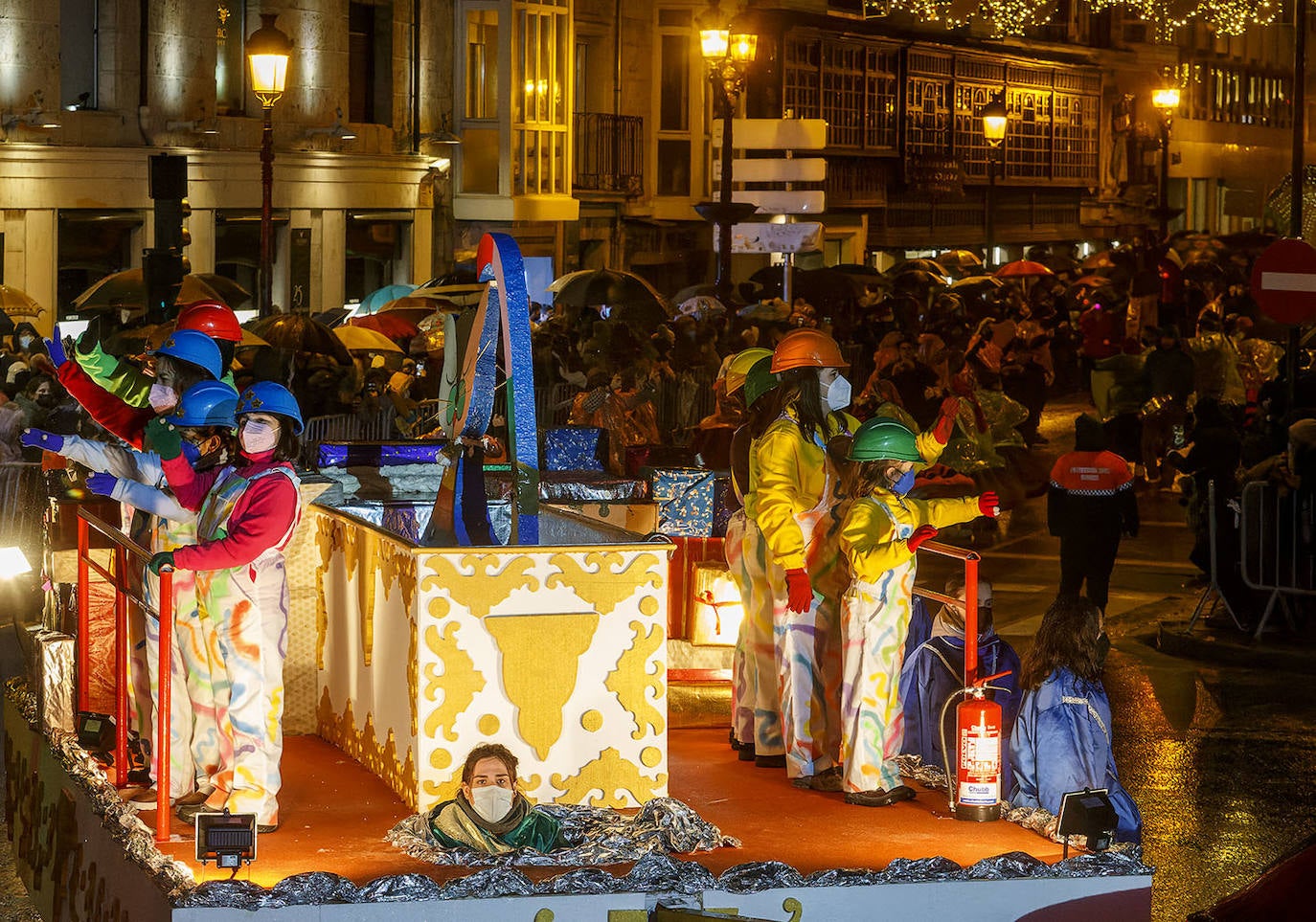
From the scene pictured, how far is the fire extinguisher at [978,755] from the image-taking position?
324 inches

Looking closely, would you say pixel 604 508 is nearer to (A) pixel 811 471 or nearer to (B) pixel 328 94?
(A) pixel 811 471

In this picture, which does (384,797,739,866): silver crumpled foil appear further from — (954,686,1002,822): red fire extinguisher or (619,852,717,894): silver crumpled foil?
(954,686,1002,822): red fire extinguisher

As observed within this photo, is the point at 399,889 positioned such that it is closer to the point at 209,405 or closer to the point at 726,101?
the point at 209,405

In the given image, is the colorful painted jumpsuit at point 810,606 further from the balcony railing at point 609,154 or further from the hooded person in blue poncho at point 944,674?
the balcony railing at point 609,154

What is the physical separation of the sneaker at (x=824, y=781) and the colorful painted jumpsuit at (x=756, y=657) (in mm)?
463

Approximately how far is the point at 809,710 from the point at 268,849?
2.37 m

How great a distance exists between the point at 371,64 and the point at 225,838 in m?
27.8

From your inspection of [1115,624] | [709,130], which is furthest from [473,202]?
[1115,624]

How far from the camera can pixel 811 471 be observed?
9172mm

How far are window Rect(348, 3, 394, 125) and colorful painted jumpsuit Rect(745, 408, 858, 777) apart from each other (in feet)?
82.8

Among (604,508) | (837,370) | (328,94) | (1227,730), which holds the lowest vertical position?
(1227,730)

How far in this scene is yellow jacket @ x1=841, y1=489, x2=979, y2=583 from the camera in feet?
28.4

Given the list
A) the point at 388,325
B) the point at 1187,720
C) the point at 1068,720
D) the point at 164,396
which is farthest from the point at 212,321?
the point at 388,325

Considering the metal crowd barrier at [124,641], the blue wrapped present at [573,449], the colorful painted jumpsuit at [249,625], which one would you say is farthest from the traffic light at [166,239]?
the colorful painted jumpsuit at [249,625]
